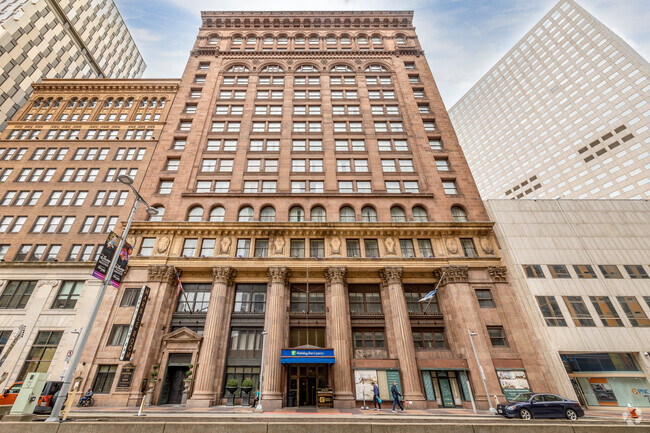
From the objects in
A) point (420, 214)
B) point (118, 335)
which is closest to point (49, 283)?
point (118, 335)

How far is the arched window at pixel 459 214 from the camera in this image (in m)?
32.7

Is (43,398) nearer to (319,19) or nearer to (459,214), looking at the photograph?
(459,214)

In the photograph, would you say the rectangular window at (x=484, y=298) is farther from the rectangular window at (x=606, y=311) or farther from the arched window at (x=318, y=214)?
the arched window at (x=318, y=214)

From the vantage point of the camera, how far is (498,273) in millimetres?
28094

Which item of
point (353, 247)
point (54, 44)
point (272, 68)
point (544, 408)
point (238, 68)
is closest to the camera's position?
point (544, 408)

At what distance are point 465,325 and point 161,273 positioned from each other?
2882cm

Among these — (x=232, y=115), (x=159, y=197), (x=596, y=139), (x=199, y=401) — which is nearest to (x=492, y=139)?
(x=596, y=139)

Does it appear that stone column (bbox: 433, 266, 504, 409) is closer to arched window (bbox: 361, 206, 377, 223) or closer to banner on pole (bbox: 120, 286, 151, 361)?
arched window (bbox: 361, 206, 377, 223)

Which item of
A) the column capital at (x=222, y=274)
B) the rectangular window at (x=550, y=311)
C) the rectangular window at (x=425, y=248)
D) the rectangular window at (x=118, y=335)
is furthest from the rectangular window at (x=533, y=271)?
the rectangular window at (x=118, y=335)

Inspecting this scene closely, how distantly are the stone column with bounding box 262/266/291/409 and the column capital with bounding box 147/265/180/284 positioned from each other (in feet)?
31.6

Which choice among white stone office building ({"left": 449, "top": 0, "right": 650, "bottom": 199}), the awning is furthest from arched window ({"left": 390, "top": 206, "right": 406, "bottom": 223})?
white stone office building ({"left": 449, "top": 0, "right": 650, "bottom": 199})

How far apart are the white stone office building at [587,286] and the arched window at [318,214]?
61.6ft

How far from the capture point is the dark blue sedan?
56.1 feet

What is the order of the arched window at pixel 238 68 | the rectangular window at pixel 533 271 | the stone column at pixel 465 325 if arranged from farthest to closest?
the arched window at pixel 238 68 < the rectangular window at pixel 533 271 < the stone column at pixel 465 325
